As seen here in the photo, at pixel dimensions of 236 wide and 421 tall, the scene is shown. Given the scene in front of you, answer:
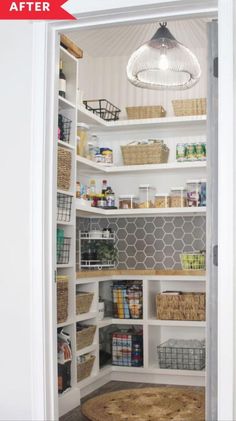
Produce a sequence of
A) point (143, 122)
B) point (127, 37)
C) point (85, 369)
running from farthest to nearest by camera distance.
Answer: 1. point (143, 122)
2. point (127, 37)
3. point (85, 369)

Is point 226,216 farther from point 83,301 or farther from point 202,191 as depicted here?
point 202,191

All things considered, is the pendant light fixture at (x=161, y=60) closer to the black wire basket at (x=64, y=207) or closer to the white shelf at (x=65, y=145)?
the white shelf at (x=65, y=145)

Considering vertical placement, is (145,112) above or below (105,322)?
above

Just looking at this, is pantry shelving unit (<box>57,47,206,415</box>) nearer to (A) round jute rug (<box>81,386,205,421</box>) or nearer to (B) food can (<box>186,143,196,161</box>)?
(B) food can (<box>186,143,196,161</box>)

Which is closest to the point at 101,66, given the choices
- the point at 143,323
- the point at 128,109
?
the point at 128,109

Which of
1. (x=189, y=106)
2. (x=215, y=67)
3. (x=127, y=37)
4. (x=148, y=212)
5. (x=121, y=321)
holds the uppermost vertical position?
(x=127, y=37)

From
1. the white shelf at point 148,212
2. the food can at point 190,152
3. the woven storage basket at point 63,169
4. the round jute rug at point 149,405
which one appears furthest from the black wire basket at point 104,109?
the round jute rug at point 149,405

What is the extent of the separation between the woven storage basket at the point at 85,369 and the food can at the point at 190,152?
5.62ft

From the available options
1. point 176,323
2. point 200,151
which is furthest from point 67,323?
point 200,151

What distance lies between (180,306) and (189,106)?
1.57 metres

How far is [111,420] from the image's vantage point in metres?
3.60

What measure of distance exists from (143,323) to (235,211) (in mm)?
2393

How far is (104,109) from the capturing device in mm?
5086

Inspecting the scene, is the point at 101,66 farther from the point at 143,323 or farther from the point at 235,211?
the point at 235,211
